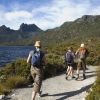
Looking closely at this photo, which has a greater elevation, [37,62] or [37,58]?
[37,58]

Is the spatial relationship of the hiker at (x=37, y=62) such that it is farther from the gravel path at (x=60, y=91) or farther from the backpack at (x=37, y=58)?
the gravel path at (x=60, y=91)

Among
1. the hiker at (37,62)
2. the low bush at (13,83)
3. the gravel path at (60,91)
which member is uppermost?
the hiker at (37,62)

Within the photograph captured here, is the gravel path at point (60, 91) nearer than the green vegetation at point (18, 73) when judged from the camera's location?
Yes

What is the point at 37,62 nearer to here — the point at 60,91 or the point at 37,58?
the point at 37,58

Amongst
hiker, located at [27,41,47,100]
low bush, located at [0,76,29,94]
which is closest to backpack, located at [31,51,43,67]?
hiker, located at [27,41,47,100]

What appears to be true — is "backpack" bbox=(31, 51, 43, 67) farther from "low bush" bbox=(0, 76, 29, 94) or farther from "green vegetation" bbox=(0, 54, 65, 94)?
"low bush" bbox=(0, 76, 29, 94)

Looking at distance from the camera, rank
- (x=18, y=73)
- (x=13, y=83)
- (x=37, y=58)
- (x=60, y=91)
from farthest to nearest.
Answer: (x=18, y=73), (x=13, y=83), (x=60, y=91), (x=37, y=58)

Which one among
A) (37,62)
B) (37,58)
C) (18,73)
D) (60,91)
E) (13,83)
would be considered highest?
(37,58)

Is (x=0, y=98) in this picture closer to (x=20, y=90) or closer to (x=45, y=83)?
(x=20, y=90)

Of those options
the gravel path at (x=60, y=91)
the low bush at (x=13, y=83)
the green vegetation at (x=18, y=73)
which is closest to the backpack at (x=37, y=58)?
the gravel path at (x=60, y=91)

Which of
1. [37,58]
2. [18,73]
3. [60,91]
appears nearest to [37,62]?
[37,58]

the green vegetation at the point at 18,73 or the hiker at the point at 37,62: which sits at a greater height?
the hiker at the point at 37,62

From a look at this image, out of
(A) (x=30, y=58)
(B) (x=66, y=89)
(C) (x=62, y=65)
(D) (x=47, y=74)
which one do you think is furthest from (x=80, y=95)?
(C) (x=62, y=65)

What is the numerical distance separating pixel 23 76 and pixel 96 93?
544 cm
